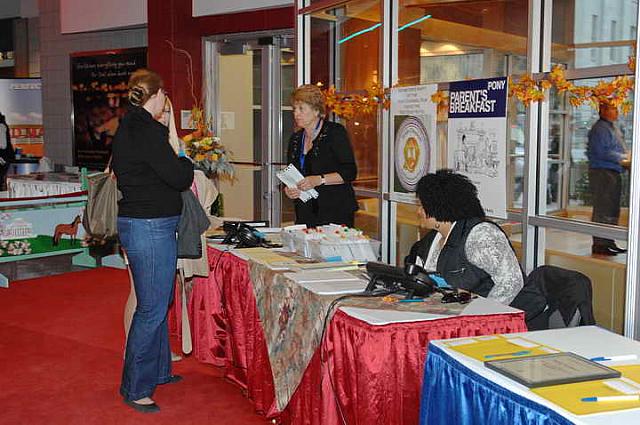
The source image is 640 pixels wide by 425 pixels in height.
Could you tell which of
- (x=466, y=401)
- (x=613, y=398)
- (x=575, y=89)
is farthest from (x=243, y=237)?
(x=613, y=398)

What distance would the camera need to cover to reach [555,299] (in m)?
2.91

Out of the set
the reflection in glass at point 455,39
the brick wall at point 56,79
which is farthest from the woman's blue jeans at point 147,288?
the brick wall at point 56,79

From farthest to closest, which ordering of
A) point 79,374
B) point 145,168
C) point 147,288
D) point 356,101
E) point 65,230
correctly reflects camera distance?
point 65,230 < point 356,101 < point 79,374 < point 147,288 < point 145,168

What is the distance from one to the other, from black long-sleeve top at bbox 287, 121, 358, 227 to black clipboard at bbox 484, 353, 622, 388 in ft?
7.56

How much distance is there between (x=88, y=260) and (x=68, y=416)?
4.06 m

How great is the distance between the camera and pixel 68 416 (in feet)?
11.8

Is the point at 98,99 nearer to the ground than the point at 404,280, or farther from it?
farther from it

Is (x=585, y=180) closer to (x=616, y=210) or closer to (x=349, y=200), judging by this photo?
(x=616, y=210)

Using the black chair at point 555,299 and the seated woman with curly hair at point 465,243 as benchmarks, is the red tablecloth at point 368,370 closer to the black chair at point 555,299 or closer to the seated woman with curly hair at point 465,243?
the black chair at point 555,299

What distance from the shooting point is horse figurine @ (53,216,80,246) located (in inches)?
275

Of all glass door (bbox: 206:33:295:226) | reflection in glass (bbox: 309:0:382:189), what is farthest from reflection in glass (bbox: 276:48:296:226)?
reflection in glass (bbox: 309:0:382:189)

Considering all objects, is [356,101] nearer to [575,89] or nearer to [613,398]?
[575,89]

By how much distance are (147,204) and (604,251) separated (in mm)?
2016

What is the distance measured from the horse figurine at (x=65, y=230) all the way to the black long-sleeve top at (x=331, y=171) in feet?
11.2
